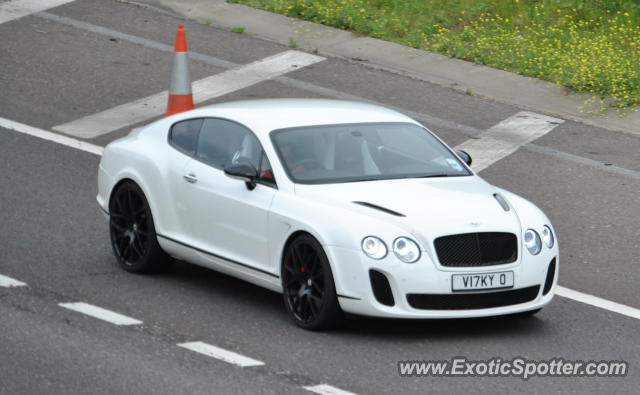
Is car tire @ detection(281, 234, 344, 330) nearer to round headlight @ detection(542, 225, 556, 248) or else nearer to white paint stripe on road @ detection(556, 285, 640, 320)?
round headlight @ detection(542, 225, 556, 248)

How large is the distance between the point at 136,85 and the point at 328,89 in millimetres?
2245

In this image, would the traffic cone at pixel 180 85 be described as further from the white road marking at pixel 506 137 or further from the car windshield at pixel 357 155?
the car windshield at pixel 357 155

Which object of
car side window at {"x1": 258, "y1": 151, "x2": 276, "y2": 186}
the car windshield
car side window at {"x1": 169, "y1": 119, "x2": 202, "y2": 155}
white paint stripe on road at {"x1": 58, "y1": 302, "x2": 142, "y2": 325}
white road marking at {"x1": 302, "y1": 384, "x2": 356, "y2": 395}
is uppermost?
the car windshield

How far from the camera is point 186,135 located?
33.9 feet

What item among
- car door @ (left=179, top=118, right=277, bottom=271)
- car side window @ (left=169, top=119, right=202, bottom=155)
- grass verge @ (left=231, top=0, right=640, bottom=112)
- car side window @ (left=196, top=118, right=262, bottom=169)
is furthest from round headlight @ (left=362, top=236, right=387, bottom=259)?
grass verge @ (left=231, top=0, right=640, bottom=112)

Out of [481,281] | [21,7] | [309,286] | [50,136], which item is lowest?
[50,136]

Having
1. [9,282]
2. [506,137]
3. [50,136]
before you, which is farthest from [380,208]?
[50,136]

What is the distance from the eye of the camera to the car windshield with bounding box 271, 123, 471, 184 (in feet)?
30.8

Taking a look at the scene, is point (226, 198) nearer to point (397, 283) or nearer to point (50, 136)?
point (397, 283)

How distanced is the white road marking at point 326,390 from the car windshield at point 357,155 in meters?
1.80

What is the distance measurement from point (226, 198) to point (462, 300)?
6.20ft

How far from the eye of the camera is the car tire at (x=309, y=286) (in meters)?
8.74

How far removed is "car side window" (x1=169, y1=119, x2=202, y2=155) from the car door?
7 cm

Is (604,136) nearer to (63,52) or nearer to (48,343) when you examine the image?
(63,52)
